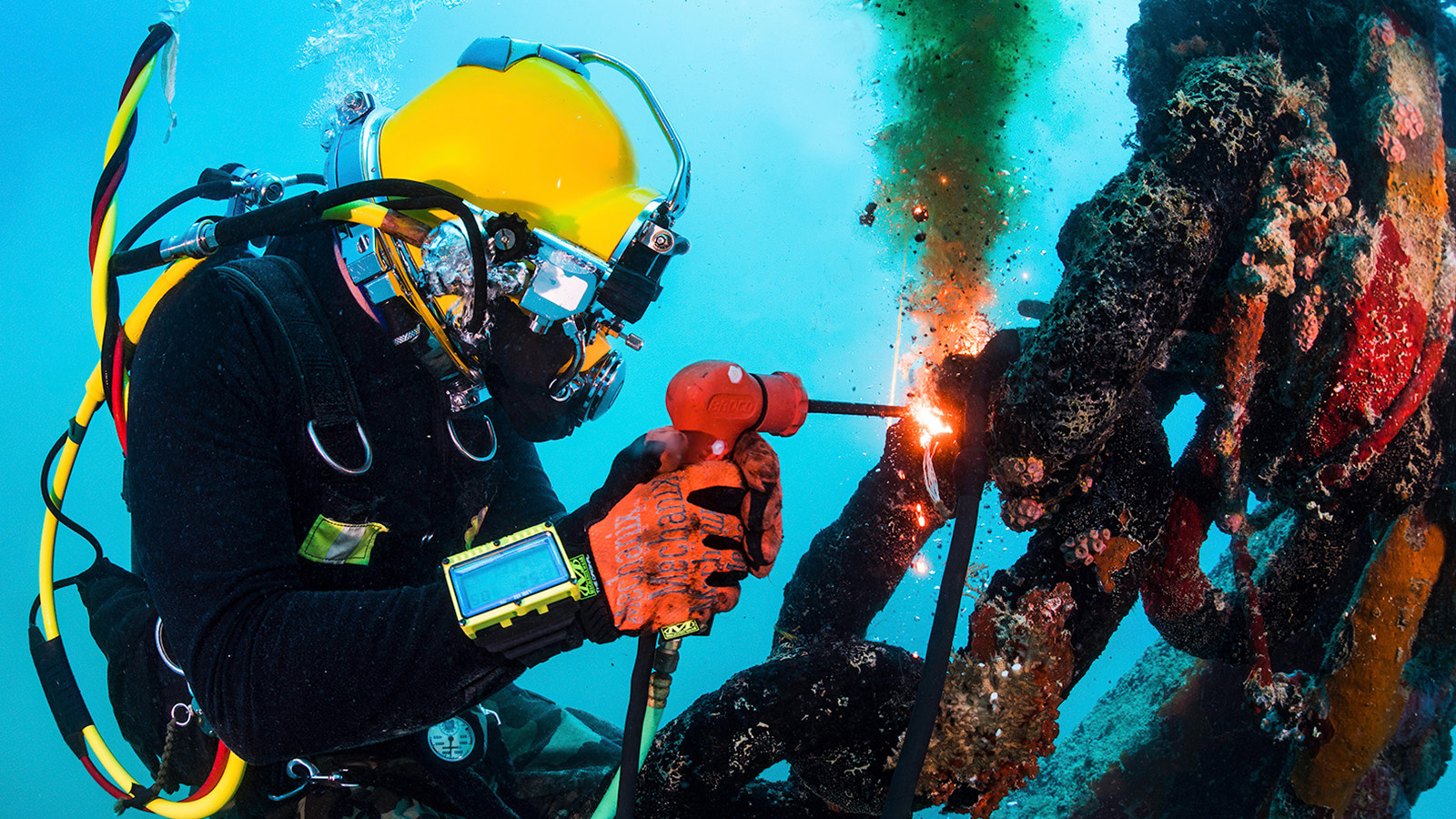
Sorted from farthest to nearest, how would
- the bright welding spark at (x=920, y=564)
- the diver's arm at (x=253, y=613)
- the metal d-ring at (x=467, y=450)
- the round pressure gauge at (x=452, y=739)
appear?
the bright welding spark at (x=920, y=564) < the round pressure gauge at (x=452, y=739) < the metal d-ring at (x=467, y=450) < the diver's arm at (x=253, y=613)

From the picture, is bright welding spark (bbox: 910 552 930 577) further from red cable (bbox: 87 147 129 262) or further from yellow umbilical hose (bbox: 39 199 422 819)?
red cable (bbox: 87 147 129 262)

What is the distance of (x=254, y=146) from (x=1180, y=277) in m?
16.9

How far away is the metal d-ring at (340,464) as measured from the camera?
1.85 m

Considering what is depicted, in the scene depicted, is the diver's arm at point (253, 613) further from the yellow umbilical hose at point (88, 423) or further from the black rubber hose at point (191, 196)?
the black rubber hose at point (191, 196)

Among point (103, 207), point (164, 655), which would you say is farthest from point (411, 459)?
point (103, 207)

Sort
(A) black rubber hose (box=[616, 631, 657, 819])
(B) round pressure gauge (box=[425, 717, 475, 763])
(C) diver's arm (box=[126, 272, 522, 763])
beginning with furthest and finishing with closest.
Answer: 1. (B) round pressure gauge (box=[425, 717, 475, 763])
2. (A) black rubber hose (box=[616, 631, 657, 819])
3. (C) diver's arm (box=[126, 272, 522, 763])

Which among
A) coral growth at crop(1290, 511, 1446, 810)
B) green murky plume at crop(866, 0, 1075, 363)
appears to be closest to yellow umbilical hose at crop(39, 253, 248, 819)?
green murky plume at crop(866, 0, 1075, 363)

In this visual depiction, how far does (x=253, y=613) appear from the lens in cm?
154

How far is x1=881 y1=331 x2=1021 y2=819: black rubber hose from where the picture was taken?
69.3 inches

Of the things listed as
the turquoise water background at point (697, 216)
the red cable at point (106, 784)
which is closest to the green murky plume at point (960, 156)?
the turquoise water background at point (697, 216)

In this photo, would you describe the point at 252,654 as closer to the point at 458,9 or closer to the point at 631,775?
the point at 631,775

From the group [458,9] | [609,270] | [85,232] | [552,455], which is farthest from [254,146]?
[609,270]

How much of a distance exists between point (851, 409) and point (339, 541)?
1.58 m

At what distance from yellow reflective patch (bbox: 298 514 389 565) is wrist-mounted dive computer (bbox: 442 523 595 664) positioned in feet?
1.86
